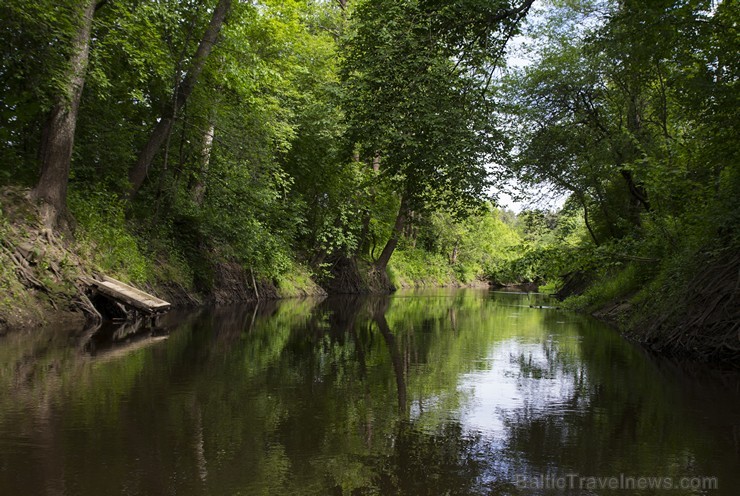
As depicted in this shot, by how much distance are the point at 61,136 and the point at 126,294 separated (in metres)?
3.42

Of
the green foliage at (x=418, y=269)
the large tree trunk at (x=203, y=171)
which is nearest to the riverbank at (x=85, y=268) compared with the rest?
the large tree trunk at (x=203, y=171)

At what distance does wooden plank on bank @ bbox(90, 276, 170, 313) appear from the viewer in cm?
1282

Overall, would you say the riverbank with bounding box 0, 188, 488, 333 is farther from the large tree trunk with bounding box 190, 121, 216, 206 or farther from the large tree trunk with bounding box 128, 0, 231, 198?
the large tree trunk with bounding box 190, 121, 216, 206

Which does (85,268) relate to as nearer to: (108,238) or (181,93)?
(108,238)

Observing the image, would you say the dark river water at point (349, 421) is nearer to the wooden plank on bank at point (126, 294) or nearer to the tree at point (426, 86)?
the wooden plank on bank at point (126, 294)

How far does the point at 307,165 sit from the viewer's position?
1160 inches

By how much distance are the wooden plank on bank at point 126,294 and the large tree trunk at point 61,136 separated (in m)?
1.47

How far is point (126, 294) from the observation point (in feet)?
42.9

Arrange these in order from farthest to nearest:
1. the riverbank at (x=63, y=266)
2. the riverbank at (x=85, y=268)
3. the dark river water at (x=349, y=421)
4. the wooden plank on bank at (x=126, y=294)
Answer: the wooden plank on bank at (x=126, y=294), the riverbank at (x=85, y=268), the riverbank at (x=63, y=266), the dark river water at (x=349, y=421)

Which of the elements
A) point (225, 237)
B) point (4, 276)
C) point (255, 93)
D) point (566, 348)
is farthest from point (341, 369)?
point (255, 93)

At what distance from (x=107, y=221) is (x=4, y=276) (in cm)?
503

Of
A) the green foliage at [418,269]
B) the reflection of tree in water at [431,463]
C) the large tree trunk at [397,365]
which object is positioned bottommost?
the reflection of tree in water at [431,463]

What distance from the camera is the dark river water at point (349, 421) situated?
151 inches

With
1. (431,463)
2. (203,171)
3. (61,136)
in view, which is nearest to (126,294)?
(61,136)
